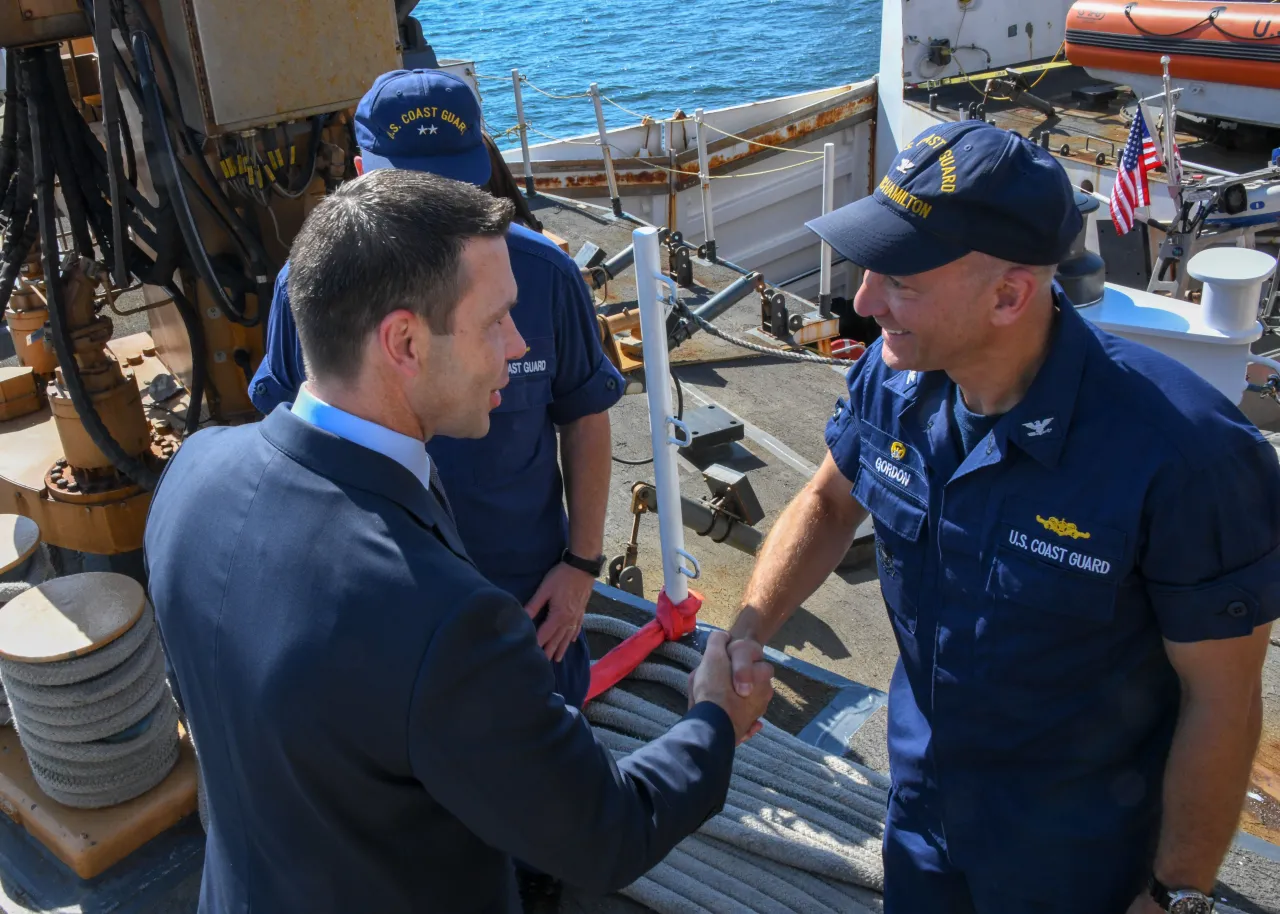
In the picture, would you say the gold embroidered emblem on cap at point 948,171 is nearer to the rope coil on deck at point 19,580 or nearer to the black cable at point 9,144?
the rope coil on deck at point 19,580

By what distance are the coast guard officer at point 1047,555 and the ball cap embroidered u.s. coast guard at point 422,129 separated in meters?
0.99

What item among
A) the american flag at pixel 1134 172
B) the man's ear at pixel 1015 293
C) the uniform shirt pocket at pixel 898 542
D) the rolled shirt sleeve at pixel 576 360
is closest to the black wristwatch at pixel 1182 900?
the uniform shirt pocket at pixel 898 542

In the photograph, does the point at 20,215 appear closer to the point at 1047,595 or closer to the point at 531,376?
the point at 531,376

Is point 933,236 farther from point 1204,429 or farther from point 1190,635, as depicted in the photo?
point 1190,635

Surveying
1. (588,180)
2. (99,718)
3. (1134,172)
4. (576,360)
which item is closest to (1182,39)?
(1134,172)

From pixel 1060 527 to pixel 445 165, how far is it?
1601 millimetres

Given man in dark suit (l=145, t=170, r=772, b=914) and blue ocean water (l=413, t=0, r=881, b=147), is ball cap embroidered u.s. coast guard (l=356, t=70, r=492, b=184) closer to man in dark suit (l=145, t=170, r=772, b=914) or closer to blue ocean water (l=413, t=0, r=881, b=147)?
man in dark suit (l=145, t=170, r=772, b=914)

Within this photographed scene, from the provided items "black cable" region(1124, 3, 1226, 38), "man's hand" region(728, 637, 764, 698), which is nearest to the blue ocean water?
"black cable" region(1124, 3, 1226, 38)

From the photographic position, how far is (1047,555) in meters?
1.84

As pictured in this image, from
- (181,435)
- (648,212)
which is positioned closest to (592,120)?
(648,212)

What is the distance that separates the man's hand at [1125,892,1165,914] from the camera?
1.85m

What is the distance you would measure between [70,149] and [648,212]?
12.3 metres

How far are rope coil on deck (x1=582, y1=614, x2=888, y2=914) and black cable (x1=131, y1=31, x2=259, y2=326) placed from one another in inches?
65.6

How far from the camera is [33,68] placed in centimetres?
305
